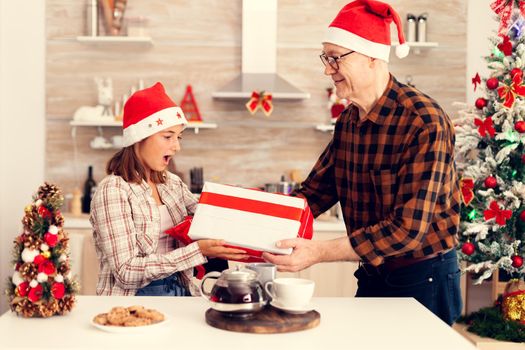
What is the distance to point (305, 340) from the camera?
1818 mm

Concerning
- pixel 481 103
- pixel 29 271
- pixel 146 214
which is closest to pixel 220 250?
pixel 146 214

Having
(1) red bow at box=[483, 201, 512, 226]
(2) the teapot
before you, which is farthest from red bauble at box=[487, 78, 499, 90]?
(2) the teapot

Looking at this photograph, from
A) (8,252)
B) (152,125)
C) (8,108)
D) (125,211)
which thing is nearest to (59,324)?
(125,211)

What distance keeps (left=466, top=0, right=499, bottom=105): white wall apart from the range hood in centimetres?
125

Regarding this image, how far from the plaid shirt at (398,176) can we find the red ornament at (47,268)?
91cm

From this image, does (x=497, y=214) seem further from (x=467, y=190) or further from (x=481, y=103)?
(x=481, y=103)

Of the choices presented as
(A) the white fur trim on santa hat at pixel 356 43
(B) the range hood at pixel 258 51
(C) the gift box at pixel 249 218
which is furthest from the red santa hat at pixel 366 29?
(B) the range hood at pixel 258 51

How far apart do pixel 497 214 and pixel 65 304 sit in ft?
9.63

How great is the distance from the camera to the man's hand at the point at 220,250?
2.34 m

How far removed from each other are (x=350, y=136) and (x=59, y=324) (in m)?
1.19

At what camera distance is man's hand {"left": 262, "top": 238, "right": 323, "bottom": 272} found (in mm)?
2273

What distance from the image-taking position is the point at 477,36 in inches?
211

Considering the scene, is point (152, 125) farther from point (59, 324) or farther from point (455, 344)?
point (455, 344)

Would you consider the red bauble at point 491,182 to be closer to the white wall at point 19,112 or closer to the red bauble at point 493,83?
the red bauble at point 493,83
